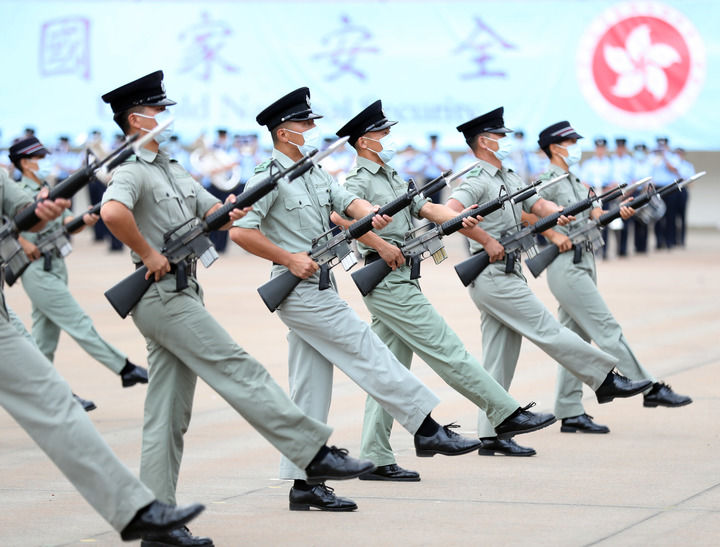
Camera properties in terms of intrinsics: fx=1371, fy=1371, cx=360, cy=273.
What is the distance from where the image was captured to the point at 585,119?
26641mm

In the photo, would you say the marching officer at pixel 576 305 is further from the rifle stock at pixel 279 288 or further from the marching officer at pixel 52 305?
the marching officer at pixel 52 305

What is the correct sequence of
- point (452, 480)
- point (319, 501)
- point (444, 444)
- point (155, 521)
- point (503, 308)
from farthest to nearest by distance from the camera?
point (503, 308) → point (452, 480) → point (444, 444) → point (319, 501) → point (155, 521)

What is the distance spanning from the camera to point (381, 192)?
743 cm

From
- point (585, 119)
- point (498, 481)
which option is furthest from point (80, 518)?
point (585, 119)

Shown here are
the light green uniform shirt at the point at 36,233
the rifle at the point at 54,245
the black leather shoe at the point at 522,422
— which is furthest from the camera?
the light green uniform shirt at the point at 36,233

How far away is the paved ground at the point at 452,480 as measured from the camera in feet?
19.6

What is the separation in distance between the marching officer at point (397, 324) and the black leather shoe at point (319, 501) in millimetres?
760

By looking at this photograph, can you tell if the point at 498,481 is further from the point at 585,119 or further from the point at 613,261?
the point at 585,119

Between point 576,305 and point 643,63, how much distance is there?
712 inches

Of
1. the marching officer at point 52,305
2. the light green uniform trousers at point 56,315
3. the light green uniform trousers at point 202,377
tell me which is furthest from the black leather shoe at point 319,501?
the light green uniform trousers at point 56,315

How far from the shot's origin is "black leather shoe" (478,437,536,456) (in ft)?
25.7

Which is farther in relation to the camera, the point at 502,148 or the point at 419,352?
the point at 502,148

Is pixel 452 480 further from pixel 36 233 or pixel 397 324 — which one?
pixel 36 233

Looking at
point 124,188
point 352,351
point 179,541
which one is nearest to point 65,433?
point 179,541
